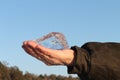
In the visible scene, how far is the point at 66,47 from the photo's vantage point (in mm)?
3734

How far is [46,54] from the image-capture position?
3.60 m

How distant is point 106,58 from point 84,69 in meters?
0.23

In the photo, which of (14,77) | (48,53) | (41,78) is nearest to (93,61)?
(48,53)

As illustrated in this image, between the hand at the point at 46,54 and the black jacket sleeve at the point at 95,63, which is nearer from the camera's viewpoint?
the hand at the point at 46,54

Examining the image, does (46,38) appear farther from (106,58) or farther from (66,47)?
(106,58)

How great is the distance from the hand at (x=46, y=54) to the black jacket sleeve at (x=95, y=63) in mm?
115

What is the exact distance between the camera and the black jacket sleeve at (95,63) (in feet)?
12.4

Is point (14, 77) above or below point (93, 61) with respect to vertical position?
below

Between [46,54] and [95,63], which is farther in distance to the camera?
[95,63]

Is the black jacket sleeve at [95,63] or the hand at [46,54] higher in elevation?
the hand at [46,54]

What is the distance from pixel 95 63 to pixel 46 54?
46 cm

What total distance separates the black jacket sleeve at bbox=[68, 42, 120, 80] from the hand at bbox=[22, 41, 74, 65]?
0.11m

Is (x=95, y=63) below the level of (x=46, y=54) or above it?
below

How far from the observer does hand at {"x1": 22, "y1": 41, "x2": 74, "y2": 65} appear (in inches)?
141
